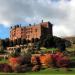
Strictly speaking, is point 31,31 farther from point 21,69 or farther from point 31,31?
point 21,69

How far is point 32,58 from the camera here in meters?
84.8

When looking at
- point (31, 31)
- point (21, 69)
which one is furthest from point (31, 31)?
point (21, 69)

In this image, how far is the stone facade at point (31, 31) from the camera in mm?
145625

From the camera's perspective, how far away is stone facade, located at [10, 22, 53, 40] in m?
146

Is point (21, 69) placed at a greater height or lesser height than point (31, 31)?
lesser

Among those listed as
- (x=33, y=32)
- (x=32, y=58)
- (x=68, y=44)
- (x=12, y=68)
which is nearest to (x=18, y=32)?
(x=33, y=32)

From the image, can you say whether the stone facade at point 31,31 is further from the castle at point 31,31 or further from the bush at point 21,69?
the bush at point 21,69

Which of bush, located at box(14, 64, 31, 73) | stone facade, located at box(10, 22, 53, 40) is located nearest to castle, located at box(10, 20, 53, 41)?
stone facade, located at box(10, 22, 53, 40)

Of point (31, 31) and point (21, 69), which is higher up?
point (31, 31)

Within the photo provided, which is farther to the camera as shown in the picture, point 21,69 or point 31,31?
point 31,31

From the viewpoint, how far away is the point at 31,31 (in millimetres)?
149750

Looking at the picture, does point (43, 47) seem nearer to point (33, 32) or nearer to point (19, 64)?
point (33, 32)

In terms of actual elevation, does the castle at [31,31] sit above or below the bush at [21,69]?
above

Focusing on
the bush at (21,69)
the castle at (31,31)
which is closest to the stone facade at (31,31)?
the castle at (31,31)
